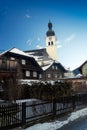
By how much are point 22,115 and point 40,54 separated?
78.5 m

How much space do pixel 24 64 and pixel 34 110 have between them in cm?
3810

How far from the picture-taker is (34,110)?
16.2 meters

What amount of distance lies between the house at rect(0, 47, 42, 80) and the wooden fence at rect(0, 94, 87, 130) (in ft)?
93.1

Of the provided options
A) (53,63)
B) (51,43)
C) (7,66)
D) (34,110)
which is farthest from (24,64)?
(51,43)

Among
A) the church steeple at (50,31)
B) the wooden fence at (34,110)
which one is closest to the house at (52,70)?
the church steeple at (50,31)

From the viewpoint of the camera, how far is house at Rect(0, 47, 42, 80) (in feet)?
165

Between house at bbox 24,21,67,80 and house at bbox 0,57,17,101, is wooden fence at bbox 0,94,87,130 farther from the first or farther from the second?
house at bbox 24,21,67,80

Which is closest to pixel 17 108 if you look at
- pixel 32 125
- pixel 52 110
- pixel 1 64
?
pixel 32 125

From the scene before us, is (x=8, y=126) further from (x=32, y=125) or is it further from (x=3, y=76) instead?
(x=3, y=76)

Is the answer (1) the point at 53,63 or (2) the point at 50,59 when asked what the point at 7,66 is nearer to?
(1) the point at 53,63

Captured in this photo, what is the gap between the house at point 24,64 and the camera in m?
50.4

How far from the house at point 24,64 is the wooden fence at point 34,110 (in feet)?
93.1

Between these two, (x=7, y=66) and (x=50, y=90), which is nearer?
(x=50, y=90)

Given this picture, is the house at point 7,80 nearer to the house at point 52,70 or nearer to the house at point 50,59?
the house at point 50,59
